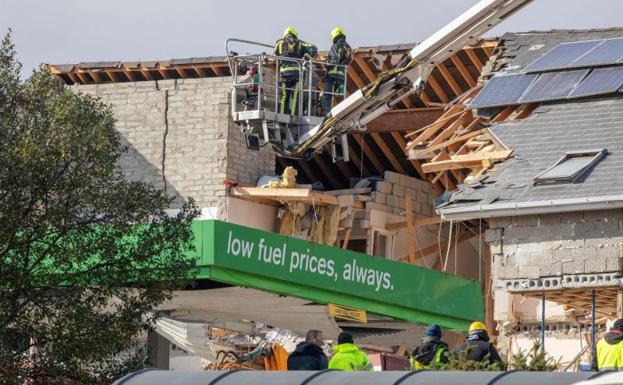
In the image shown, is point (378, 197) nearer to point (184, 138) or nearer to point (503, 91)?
point (184, 138)

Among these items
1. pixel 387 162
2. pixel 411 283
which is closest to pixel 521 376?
pixel 411 283

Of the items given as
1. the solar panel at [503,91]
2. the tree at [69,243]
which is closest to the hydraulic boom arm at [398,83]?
the solar panel at [503,91]

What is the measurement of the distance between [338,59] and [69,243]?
1164cm

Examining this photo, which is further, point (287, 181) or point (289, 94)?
point (287, 181)

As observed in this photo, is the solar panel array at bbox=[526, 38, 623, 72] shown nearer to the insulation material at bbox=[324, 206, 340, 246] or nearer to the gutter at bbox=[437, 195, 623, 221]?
the gutter at bbox=[437, 195, 623, 221]

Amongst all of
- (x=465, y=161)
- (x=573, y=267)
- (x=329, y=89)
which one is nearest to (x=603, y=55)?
(x=465, y=161)

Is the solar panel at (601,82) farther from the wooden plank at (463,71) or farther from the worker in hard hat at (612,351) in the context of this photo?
the worker in hard hat at (612,351)

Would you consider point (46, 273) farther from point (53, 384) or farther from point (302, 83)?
point (302, 83)

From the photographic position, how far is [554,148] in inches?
1282

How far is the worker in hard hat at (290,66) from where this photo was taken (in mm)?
36219

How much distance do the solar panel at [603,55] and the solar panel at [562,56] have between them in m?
0.20

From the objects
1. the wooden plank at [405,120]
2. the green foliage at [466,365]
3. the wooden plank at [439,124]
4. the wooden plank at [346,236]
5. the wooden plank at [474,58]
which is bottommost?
the green foliage at [466,365]

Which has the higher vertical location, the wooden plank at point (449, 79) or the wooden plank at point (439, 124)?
the wooden plank at point (449, 79)

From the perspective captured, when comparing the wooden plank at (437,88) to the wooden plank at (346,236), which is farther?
the wooden plank at (437,88)
